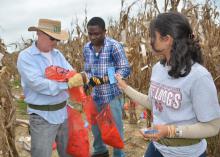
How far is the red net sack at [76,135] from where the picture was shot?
154 inches

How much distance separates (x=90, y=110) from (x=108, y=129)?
0.94ft

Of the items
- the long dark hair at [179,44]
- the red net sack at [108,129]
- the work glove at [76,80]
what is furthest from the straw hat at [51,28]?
the long dark hair at [179,44]

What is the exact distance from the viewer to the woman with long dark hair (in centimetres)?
224

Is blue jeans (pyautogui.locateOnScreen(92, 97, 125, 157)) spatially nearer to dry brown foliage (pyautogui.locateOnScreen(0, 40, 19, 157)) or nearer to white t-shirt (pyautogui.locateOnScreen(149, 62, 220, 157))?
dry brown foliage (pyautogui.locateOnScreen(0, 40, 19, 157))

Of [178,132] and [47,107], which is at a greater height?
[178,132]

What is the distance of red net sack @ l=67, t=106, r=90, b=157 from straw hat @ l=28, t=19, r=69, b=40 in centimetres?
72

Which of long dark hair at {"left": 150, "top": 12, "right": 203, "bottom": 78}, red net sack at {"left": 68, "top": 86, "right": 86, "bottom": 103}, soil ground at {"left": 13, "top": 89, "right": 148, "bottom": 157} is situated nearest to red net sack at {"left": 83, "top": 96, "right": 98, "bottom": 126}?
A: red net sack at {"left": 68, "top": 86, "right": 86, "bottom": 103}

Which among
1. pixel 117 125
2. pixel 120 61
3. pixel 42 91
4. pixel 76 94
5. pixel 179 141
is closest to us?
pixel 179 141

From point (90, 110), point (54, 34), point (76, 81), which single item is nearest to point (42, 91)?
point (76, 81)

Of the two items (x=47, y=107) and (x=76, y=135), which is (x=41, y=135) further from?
(x=76, y=135)

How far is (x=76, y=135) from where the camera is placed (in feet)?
12.9

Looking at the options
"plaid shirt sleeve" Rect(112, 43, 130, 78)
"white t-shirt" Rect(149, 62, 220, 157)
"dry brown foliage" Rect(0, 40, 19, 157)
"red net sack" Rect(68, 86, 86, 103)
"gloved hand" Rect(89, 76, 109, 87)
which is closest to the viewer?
"white t-shirt" Rect(149, 62, 220, 157)

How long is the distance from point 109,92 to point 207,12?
2.00m

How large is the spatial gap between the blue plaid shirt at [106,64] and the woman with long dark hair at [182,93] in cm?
190
